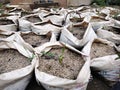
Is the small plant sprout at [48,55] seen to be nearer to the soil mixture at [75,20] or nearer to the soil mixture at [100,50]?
the soil mixture at [100,50]

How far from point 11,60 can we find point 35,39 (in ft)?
2.44

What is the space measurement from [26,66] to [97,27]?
1832 millimetres

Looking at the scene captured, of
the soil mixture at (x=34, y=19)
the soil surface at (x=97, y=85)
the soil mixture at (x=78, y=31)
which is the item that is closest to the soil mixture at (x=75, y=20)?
the soil mixture at (x=78, y=31)

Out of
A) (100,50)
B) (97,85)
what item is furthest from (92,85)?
(100,50)

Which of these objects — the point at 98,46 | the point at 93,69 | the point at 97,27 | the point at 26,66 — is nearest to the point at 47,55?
the point at 26,66

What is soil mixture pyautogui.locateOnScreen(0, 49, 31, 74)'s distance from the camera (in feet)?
7.36

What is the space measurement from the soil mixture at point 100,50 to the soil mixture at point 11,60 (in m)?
0.80

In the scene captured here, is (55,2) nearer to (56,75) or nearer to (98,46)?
(98,46)

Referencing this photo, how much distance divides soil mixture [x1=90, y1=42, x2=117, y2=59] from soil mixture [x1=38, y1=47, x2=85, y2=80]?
25 cm

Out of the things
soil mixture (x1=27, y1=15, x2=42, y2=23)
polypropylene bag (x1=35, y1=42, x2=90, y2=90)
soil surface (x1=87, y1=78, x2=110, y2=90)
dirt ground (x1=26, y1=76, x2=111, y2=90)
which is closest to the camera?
polypropylene bag (x1=35, y1=42, x2=90, y2=90)

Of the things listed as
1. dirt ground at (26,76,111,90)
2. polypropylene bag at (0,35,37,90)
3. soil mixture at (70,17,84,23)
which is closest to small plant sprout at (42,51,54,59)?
polypropylene bag at (0,35,37,90)

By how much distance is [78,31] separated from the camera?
3.33 metres

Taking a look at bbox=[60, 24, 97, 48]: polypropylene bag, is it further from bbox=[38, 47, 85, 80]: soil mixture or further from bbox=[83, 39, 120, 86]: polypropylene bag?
bbox=[83, 39, 120, 86]: polypropylene bag

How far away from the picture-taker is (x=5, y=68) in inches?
87.9
